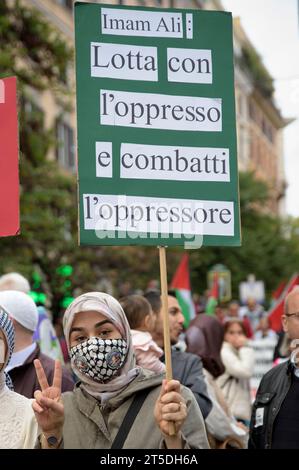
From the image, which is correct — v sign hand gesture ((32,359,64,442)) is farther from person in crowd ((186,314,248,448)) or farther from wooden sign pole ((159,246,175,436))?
person in crowd ((186,314,248,448))

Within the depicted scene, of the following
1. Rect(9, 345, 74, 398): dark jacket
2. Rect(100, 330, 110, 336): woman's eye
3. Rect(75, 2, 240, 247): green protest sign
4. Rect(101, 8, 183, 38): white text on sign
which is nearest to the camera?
Rect(100, 330, 110, 336): woman's eye

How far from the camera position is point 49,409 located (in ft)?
13.4

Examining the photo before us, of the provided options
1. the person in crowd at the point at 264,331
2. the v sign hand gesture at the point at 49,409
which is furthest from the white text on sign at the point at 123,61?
the person in crowd at the point at 264,331

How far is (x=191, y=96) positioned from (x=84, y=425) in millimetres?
1539

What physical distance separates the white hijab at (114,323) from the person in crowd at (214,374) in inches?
88.3

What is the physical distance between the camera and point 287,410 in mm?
5133

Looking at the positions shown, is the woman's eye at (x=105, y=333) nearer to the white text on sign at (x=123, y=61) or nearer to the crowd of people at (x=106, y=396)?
the crowd of people at (x=106, y=396)

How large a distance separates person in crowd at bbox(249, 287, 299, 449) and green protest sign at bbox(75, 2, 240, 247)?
0.86m

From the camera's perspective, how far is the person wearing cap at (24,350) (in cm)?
564

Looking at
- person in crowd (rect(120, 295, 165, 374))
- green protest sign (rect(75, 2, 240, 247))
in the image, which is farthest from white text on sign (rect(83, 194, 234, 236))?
person in crowd (rect(120, 295, 165, 374))

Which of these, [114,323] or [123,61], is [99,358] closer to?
[114,323]

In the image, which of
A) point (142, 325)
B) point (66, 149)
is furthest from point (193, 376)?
point (66, 149)

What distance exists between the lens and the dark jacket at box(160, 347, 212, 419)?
624 cm

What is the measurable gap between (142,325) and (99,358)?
2092 mm
